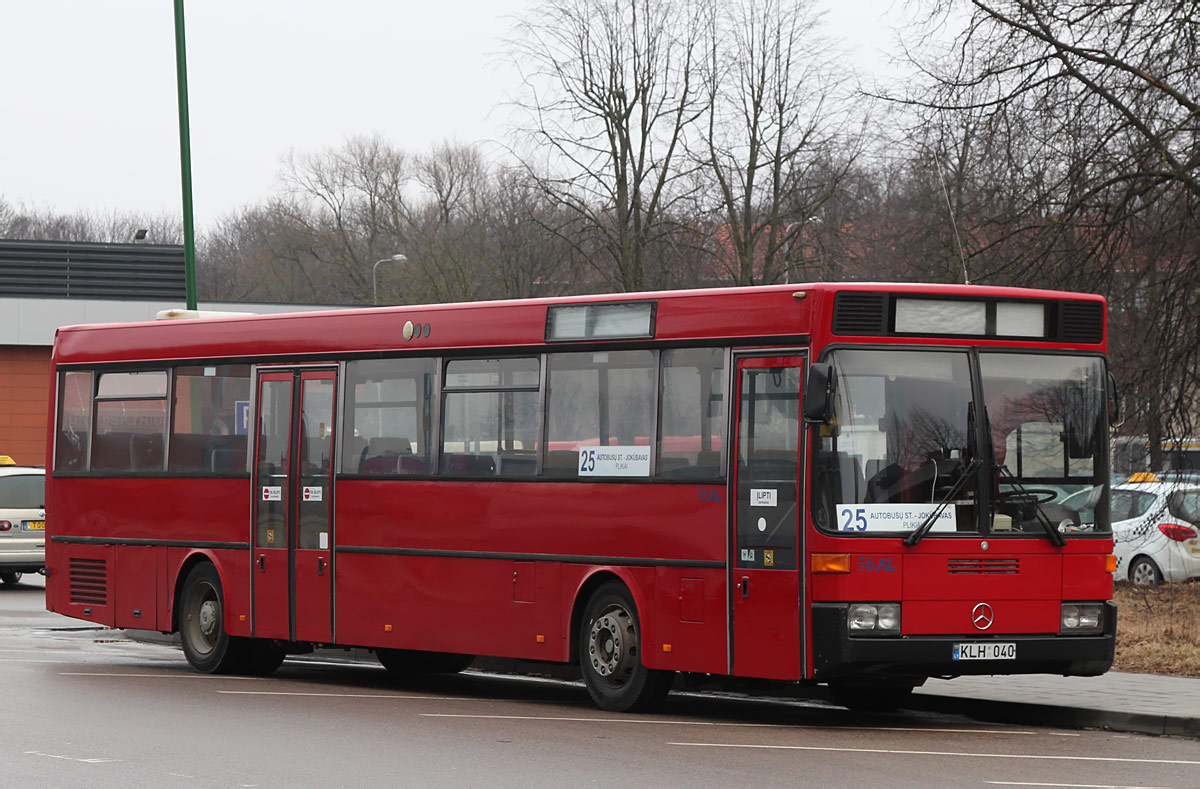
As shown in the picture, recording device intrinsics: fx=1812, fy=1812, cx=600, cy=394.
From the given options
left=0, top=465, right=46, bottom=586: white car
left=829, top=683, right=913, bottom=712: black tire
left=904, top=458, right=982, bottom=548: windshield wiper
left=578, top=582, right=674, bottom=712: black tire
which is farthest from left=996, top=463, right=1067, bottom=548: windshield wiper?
left=0, top=465, right=46, bottom=586: white car

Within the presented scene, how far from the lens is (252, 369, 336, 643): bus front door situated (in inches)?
589

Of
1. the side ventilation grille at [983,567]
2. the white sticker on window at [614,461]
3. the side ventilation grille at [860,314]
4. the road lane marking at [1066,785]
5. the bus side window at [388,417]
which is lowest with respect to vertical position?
the road lane marking at [1066,785]

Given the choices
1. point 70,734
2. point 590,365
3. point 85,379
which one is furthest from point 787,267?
point 70,734

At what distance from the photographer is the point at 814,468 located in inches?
444

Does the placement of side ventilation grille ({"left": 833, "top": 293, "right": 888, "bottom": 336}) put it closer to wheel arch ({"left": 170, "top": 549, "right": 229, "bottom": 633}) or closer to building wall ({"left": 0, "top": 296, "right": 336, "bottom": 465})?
wheel arch ({"left": 170, "top": 549, "right": 229, "bottom": 633})

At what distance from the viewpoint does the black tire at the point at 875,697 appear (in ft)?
42.6

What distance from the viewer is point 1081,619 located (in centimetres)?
1173

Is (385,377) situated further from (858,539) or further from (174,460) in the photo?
(858,539)

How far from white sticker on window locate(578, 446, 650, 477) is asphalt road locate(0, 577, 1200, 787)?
5.47 ft

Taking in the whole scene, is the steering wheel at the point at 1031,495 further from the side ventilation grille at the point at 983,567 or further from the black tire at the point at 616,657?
the black tire at the point at 616,657

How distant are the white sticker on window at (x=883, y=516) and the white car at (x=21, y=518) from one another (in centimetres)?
1846

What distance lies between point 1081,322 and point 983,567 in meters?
1.89

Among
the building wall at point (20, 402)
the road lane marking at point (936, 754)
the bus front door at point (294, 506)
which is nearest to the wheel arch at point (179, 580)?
the bus front door at point (294, 506)

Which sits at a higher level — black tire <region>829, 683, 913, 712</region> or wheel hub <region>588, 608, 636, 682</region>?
wheel hub <region>588, 608, 636, 682</region>
